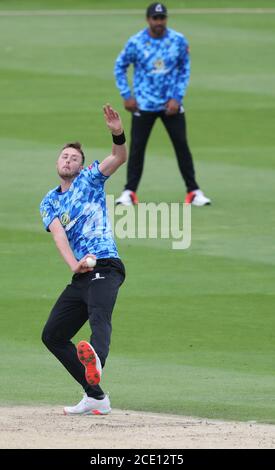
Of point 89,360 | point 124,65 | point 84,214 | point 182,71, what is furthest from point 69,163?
point 124,65

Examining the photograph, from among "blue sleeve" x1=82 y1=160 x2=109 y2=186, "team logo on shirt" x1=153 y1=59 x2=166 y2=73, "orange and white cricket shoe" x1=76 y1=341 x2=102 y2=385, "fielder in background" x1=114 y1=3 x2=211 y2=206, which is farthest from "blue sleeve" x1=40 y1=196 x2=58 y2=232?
"team logo on shirt" x1=153 y1=59 x2=166 y2=73

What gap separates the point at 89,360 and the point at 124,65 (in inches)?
359

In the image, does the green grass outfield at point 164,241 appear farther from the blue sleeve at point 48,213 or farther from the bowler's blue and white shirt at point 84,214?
the blue sleeve at point 48,213

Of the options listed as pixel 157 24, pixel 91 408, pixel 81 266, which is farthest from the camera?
pixel 157 24

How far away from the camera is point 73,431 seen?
977cm

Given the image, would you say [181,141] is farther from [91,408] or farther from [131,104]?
[91,408]

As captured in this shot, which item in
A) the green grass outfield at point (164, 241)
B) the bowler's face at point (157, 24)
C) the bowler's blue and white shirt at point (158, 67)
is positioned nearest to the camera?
the green grass outfield at point (164, 241)

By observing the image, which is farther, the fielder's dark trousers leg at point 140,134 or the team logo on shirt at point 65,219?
the fielder's dark trousers leg at point 140,134

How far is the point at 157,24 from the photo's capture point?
18062 millimetres

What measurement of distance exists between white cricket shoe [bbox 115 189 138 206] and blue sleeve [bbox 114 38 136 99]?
4.16 ft

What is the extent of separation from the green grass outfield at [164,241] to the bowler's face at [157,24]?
228 cm

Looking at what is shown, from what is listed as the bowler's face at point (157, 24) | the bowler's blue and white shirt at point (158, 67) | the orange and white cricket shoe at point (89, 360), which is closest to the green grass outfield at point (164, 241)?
the orange and white cricket shoe at point (89, 360)

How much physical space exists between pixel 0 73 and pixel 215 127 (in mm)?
6260

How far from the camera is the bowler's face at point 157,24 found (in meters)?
18.0
